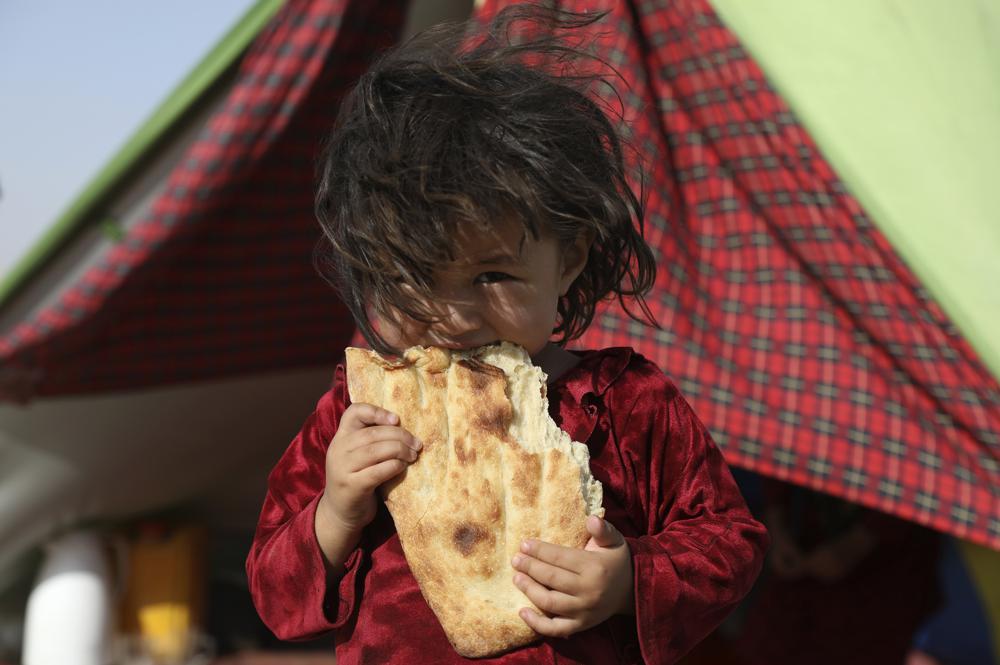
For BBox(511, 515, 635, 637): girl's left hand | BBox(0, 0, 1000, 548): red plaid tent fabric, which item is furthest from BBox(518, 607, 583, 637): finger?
BBox(0, 0, 1000, 548): red plaid tent fabric

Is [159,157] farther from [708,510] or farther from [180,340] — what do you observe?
[708,510]

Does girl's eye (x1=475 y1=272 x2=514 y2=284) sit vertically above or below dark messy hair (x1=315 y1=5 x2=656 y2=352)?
below

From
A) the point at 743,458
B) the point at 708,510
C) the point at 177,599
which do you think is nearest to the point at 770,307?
the point at 743,458

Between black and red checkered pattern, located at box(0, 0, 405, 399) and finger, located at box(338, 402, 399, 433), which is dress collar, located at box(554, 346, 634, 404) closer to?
finger, located at box(338, 402, 399, 433)

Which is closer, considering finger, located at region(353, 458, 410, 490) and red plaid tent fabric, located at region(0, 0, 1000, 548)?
finger, located at region(353, 458, 410, 490)

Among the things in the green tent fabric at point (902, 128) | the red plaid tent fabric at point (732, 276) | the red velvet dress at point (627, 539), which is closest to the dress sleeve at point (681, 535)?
the red velvet dress at point (627, 539)

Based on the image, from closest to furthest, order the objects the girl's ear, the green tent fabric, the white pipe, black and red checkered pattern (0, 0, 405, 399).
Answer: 1. the girl's ear
2. the green tent fabric
3. black and red checkered pattern (0, 0, 405, 399)
4. the white pipe

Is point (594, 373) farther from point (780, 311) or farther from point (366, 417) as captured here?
point (780, 311)

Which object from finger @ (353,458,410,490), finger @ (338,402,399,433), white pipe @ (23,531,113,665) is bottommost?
white pipe @ (23,531,113,665)

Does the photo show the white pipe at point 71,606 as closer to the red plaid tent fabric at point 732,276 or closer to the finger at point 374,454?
the red plaid tent fabric at point 732,276

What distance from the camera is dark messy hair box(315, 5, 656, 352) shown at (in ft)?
2.57

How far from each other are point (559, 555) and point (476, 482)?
8cm

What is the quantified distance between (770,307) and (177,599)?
135 centimetres

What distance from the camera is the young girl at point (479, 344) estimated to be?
0.79 meters
